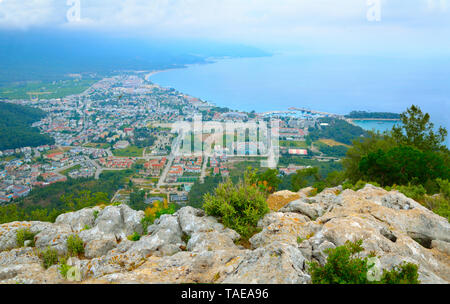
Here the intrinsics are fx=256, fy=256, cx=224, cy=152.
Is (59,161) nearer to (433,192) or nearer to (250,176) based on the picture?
(250,176)

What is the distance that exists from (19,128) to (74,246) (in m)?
51.2

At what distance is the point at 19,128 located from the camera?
43719 mm

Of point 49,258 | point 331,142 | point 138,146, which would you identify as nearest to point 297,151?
point 331,142

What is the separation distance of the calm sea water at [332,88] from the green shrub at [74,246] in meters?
37.5

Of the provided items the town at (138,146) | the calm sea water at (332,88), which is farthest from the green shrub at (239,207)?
the calm sea water at (332,88)

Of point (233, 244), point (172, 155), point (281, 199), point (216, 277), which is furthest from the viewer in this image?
point (172, 155)

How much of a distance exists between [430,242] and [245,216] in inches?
120

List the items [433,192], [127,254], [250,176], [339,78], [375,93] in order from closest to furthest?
[127,254]
[250,176]
[433,192]
[375,93]
[339,78]

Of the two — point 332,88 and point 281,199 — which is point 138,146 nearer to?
point 281,199

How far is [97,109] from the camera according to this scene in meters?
58.5

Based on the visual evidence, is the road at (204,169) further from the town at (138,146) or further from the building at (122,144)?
the building at (122,144)

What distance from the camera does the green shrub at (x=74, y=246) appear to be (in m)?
4.39
